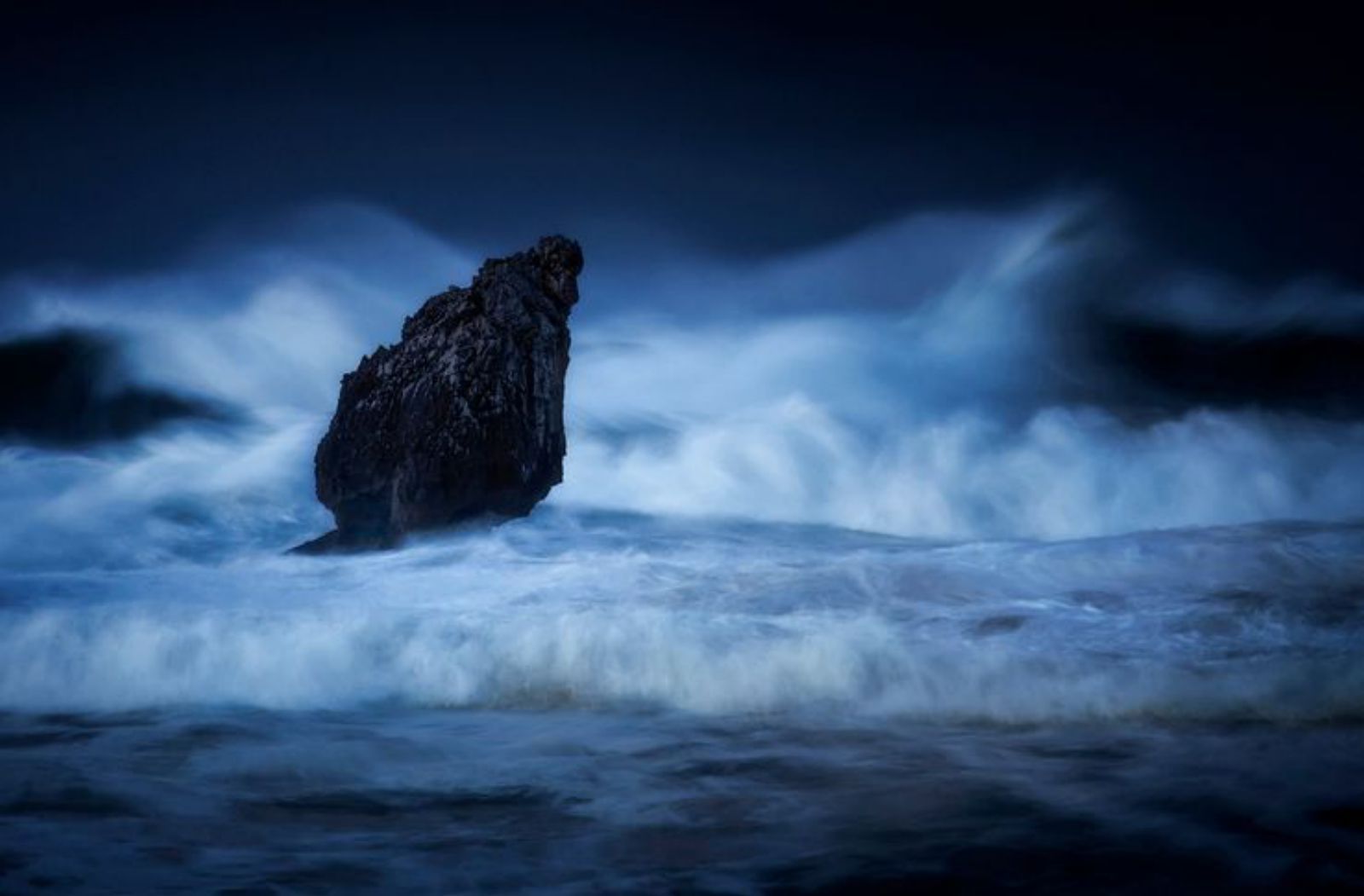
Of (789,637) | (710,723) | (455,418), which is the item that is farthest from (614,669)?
(455,418)

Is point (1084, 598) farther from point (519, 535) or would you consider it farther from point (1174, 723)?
point (519, 535)

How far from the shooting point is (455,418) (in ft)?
36.0

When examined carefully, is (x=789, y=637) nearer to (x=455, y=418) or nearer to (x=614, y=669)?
(x=614, y=669)

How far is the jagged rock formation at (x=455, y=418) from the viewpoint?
11.1 m

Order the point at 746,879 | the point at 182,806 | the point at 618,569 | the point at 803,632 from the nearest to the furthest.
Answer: the point at 746,879 → the point at 182,806 → the point at 803,632 → the point at 618,569

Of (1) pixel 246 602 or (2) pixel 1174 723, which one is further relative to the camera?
(1) pixel 246 602

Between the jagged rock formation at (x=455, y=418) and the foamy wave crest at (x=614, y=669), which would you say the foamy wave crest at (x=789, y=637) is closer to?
the foamy wave crest at (x=614, y=669)

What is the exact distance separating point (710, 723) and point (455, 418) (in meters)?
6.86

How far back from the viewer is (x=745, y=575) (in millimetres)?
8320

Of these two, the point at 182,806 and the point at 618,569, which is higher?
the point at 618,569

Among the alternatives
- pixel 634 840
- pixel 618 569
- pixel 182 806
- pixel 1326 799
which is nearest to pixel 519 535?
pixel 618 569

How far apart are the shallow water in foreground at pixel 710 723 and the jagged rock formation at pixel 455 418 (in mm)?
1679

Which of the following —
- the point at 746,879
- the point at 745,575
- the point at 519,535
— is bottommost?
the point at 746,879

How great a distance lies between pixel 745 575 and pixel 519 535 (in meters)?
4.36
